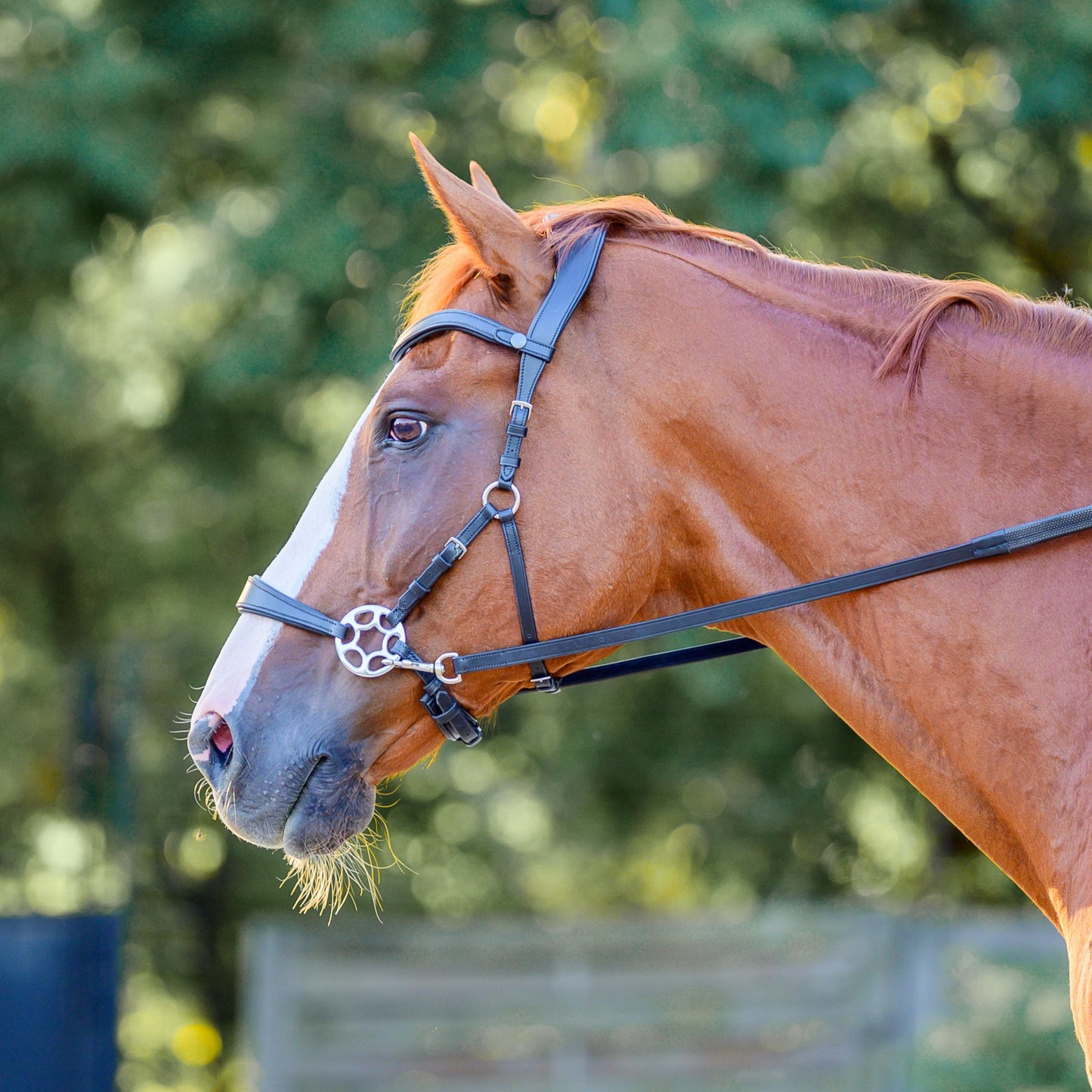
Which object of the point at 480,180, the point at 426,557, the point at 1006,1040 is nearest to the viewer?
the point at 426,557

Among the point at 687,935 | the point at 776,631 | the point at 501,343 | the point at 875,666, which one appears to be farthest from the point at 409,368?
the point at 687,935

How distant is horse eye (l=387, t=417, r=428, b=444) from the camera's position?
7.19 ft

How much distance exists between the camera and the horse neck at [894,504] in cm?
196

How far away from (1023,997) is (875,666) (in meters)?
4.25

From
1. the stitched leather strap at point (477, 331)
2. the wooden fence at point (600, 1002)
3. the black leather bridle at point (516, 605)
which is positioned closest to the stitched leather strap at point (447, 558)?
the black leather bridle at point (516, 605)

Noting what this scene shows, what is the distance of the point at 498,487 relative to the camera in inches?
84.0

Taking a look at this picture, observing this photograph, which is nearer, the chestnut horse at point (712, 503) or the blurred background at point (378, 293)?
the chestnut horse at point (712, 503)

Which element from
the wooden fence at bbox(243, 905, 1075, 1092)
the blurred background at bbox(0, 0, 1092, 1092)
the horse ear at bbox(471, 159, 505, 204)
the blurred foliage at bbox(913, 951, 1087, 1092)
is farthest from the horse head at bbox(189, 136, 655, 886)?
the wooden fence at bbox(243, 905, 1075, 1092)

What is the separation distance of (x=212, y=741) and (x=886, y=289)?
153cm

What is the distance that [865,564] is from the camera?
2.06m

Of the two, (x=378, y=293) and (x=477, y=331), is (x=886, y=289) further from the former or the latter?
(x=378, y=293)

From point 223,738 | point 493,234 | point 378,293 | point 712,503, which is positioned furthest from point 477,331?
point 378,293

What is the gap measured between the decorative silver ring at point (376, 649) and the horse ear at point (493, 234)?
0.68 meters

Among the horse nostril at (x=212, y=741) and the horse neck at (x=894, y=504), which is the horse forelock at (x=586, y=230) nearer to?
the horse neck at (x=894, y=504)
